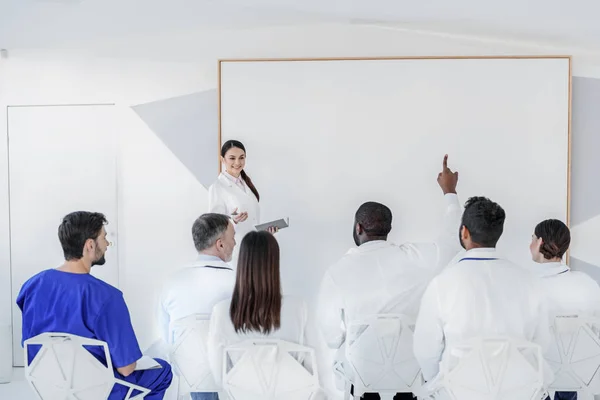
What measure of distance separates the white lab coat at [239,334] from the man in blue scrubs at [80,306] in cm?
35

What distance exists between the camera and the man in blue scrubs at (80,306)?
2.37m

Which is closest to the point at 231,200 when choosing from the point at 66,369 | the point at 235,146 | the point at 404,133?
the point at 235,146

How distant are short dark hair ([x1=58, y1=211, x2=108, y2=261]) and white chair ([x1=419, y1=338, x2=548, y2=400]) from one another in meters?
1.50

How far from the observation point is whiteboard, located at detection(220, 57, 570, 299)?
14.3ft

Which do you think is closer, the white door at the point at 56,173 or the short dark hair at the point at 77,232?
the short dark hair at the point at 77,232

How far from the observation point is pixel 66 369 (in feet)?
7.47

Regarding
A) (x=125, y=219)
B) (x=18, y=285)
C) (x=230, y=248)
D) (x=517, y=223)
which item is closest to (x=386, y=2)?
(x=517, y=223)

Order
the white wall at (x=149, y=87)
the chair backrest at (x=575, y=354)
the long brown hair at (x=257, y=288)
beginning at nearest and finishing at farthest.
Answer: the long brown hair at (x=257, y=288)
the chair backrest at (x=575, y=354)
the white wall at (x=149, y=87)

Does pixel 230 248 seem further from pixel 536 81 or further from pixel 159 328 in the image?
pixel 536 81

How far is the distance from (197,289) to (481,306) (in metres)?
1.20

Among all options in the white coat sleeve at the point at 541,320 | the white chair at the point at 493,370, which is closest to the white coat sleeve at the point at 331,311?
the white chair at the point at 493,370

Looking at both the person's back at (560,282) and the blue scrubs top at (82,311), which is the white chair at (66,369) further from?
the person's back at (560,282)

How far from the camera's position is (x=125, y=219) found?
458 centimetres

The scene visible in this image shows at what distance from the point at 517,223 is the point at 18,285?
3.78m
